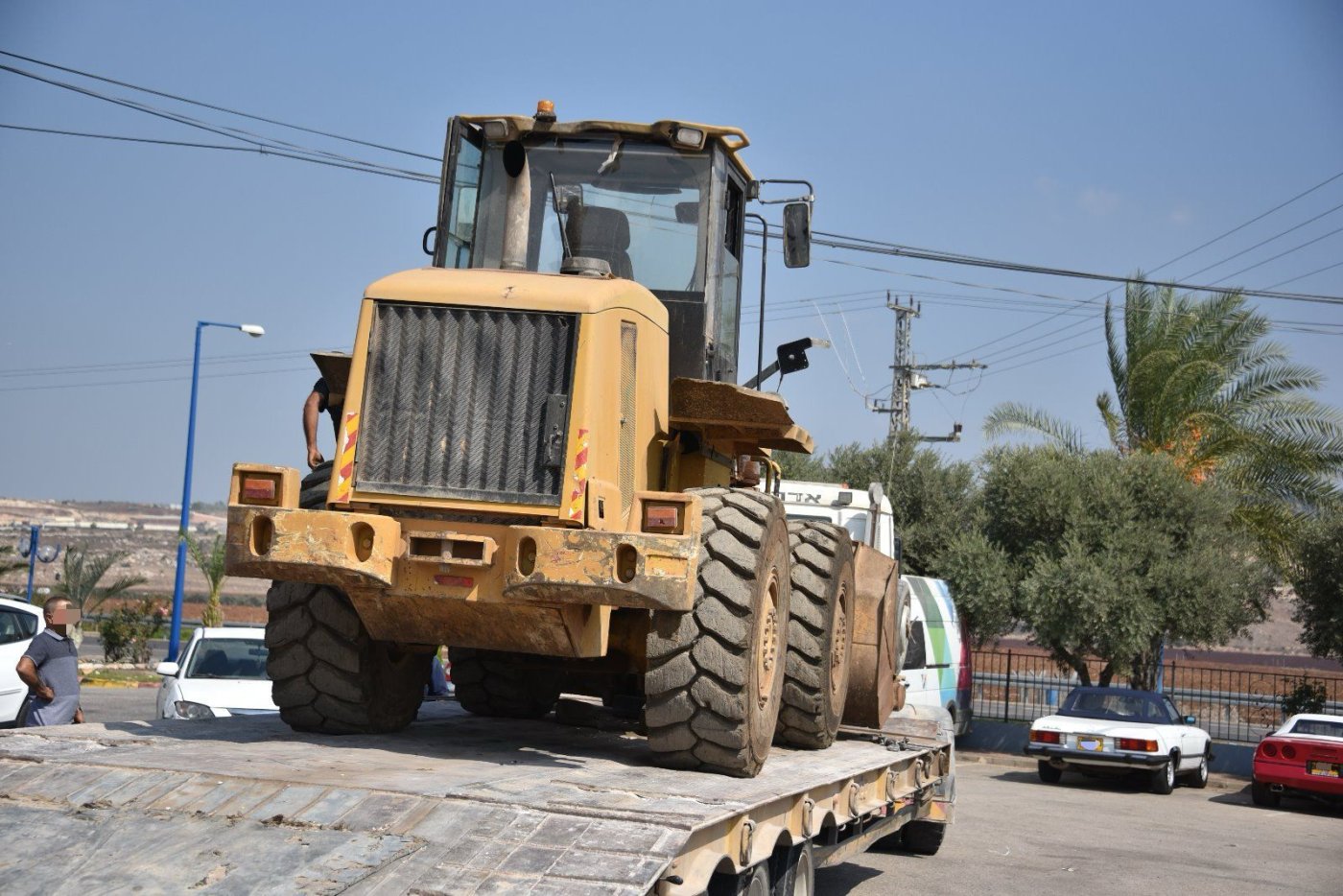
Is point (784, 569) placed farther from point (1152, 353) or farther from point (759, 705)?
point (1152, 353)

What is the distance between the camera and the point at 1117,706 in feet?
68.3

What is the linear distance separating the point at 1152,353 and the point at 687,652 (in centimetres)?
2177

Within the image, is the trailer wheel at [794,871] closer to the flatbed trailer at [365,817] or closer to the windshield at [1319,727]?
the flatbed trailer at [365,817]

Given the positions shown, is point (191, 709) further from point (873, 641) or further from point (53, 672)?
point (873, 641)

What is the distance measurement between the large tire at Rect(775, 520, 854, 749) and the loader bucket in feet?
3.53

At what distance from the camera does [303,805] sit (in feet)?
17.3

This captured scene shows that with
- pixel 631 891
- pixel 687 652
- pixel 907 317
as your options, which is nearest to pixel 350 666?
pixel 687 652

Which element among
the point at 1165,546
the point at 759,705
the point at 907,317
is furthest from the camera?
the point at 907,317

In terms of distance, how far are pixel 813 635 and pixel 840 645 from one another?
911 mm

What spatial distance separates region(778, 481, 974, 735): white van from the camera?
50.9 feet

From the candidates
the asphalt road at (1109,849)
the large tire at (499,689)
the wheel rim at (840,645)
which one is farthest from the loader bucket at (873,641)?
the large tire at (499,689)

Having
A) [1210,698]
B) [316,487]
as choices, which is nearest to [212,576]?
[1210,698]

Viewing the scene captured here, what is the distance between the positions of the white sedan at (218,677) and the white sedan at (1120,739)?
10.3 metres

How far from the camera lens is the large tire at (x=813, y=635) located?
841 centimetres
